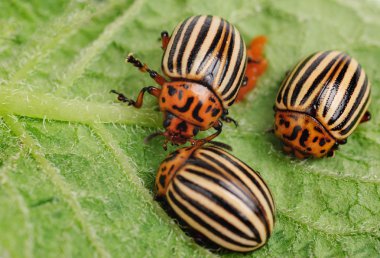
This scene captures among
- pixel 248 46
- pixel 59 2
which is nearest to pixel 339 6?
pixel 248 46

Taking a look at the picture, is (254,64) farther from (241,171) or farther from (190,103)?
(241,171)

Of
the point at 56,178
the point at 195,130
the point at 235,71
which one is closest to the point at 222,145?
the point at 195,130

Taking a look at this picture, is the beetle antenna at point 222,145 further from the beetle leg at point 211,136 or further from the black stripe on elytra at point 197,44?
the black stripe on elytra at point 197,44

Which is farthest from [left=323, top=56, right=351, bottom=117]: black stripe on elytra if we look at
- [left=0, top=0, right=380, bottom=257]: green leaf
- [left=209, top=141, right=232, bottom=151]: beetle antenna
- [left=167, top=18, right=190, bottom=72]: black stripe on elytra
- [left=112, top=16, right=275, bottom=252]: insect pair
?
[left=167, top=18, right=190, bottom=72]: black stripe on elytra

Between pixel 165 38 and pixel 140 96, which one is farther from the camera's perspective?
pixel 165 38

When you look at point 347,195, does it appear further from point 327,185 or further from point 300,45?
point 300,45
